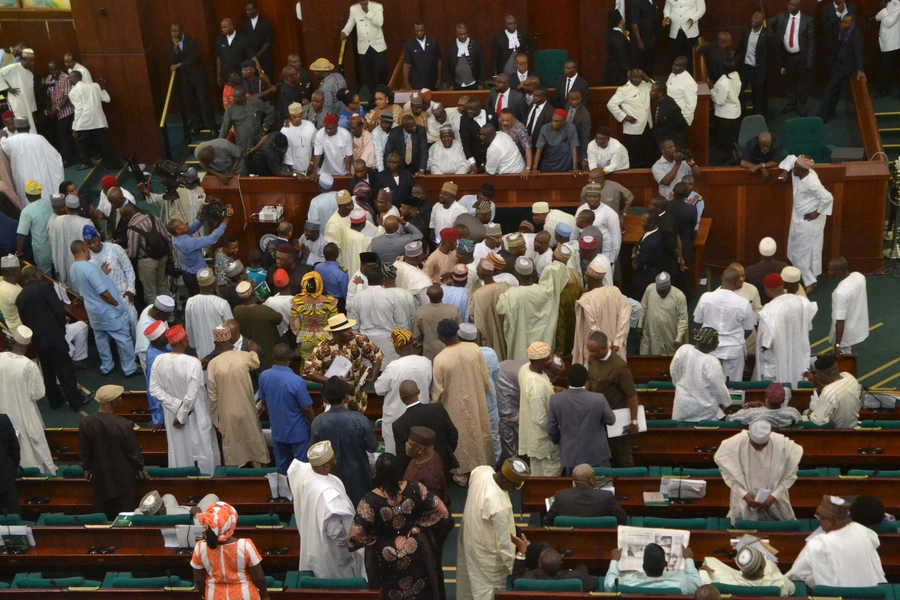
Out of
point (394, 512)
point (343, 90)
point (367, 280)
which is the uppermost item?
point (343, 90)

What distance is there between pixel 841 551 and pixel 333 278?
5.75 m

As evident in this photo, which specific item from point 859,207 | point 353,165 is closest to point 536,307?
point 353,165

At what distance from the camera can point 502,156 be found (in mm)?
13289

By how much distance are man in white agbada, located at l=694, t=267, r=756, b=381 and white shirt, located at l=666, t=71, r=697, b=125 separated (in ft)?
13.6

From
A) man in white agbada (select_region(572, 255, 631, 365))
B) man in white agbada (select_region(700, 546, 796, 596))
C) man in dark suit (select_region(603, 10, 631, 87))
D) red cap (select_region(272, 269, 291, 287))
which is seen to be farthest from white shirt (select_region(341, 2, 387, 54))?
man in white agbada (select_region(700, 546, 796, 596))

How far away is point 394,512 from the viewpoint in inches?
279

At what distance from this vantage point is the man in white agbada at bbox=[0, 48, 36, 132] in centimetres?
1570

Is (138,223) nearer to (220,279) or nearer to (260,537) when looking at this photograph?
(220,279)

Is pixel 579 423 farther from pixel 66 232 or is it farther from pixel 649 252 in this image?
pixel 66 232

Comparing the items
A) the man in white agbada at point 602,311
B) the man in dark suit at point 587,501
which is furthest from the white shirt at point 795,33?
the man in dark suit at point 587,501

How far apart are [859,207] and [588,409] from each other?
606cm

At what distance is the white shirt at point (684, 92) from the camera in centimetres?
1370

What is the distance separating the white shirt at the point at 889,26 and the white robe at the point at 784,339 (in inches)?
260

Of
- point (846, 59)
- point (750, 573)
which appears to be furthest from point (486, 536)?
point (846, 59)
